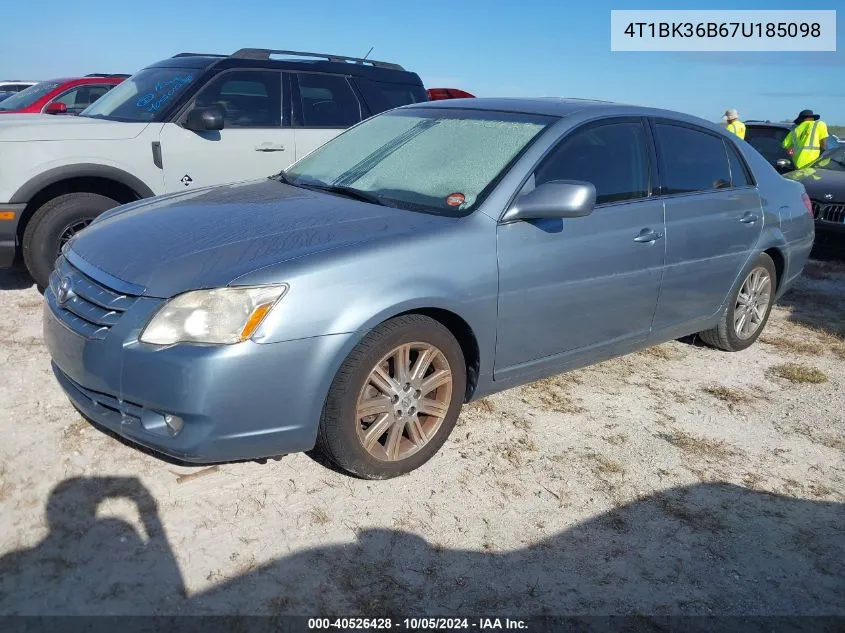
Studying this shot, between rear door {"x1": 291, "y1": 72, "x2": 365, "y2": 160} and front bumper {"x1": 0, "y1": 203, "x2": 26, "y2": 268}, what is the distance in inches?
87.7

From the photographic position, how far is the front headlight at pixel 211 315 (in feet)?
9.14

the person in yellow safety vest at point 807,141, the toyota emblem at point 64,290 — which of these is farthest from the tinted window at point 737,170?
the person in yellow safety vest at point 807,141

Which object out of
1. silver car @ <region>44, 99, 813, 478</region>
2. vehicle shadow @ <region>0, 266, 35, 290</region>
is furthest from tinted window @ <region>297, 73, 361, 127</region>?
vehicle shadow @ <region>0, 266, 35, 290</region>

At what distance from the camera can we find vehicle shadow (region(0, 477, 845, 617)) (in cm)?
254

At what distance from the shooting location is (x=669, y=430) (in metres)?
4.05

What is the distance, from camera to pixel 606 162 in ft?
13.3

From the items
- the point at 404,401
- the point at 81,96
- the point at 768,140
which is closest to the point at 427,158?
the point at 404,401

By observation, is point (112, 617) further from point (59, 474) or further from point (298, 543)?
point (59, 474)

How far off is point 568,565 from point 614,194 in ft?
6.73

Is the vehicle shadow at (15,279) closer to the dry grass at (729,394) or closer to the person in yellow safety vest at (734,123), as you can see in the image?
the dry grass at (729,394)

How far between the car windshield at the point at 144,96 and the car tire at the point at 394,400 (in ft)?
12.1

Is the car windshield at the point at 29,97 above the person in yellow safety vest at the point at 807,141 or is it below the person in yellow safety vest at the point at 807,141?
above

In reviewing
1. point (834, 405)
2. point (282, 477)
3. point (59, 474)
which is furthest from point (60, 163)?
point (834, 405)

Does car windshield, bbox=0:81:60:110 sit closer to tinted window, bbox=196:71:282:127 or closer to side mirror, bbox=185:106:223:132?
tinted window, bbox=196:71:282:127
